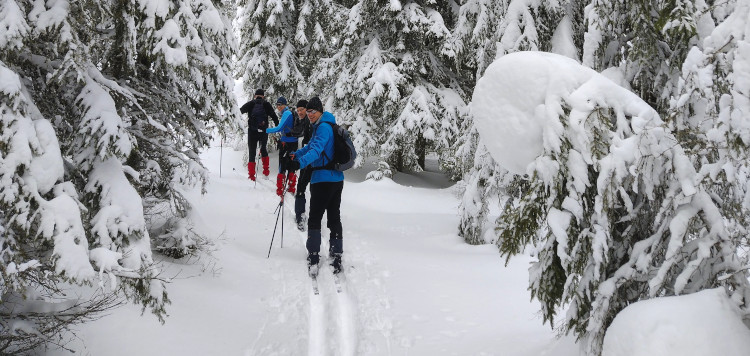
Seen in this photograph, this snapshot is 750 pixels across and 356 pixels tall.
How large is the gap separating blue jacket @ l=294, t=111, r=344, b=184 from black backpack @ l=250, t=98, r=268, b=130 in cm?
676

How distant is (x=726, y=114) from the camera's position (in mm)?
2410

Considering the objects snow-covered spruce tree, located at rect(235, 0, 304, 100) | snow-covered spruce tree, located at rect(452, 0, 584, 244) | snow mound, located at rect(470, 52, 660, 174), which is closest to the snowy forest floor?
snow-covered spruce tree, located at rect(452, 0, 584, 244)

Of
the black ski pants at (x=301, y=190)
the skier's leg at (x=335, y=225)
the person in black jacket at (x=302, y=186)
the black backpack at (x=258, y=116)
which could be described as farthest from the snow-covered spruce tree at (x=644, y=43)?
the black backpack at (x=258, y=116)

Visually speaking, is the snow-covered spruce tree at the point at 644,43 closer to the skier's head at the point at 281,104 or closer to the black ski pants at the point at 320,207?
the black ski pants at the point at 320,207

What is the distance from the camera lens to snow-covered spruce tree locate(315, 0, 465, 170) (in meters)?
14.1

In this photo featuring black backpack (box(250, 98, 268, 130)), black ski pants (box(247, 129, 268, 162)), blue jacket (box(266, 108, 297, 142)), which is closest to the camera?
blue jacket (box(266, 108, 297, 142))

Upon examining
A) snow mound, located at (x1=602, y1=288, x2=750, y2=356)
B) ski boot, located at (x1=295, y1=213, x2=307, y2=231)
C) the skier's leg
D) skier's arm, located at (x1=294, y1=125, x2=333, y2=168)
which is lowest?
ski boot, located at (x1=295, y1=213, x2=307, y2=231)

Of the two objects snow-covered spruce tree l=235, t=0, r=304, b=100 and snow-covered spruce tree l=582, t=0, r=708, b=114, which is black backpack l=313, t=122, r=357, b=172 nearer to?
snow-covered spruce tree l=582, t=0, r=708, b=114

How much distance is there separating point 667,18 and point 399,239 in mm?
6922

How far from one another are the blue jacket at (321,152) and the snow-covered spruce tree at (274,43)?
12.3 m

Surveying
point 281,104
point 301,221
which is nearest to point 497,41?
point 301,221

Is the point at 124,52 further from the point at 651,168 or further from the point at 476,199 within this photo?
the point at 476,199

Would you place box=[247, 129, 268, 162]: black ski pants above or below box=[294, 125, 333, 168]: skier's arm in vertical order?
below

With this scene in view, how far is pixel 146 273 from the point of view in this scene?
12.7 ft
